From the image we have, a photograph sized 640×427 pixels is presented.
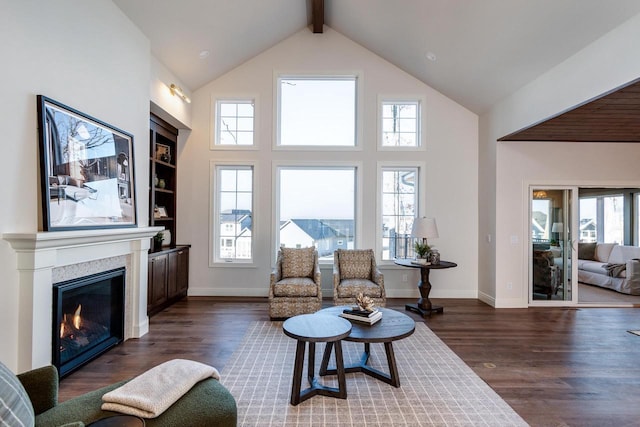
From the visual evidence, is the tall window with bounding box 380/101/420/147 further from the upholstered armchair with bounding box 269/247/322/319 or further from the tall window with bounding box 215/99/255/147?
the upholstered armchair with bounding box 269/247/322/319

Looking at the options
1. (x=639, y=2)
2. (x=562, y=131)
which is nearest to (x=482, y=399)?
(x=639, y=2)

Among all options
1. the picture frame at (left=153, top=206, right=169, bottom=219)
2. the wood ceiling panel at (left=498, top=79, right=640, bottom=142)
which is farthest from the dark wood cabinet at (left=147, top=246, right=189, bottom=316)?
the wood ceiling panel at (left=498, top=79, right=640, bottom=142)

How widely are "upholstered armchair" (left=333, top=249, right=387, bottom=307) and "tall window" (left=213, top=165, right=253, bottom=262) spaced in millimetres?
1713

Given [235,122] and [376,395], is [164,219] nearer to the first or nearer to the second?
[235,122]

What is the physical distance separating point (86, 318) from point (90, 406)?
1.84 m

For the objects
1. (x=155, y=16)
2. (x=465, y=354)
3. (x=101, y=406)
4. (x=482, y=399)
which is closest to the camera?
(x=101, y=406)

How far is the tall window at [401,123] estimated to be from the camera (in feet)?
18.5

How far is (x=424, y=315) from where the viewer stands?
14.8 feet

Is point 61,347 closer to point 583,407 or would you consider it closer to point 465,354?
point 465,354

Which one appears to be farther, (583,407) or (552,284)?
(552,284)

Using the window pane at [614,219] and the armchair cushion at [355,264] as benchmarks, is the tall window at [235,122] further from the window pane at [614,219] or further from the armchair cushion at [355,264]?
the window pane at [614,219]

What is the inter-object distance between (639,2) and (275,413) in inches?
161

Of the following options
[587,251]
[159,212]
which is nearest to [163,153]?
[159,212]

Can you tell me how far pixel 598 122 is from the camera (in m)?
3.97
